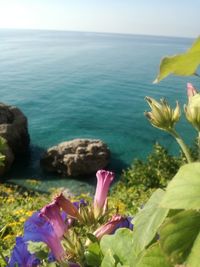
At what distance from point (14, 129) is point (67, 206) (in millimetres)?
16757

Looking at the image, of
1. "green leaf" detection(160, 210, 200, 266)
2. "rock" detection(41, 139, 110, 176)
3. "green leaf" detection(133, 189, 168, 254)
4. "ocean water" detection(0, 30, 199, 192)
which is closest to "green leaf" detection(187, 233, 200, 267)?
"green leaf" detection(160, 210, 200, 266)

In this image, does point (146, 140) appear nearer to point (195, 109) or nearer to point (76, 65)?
point (195, 109)

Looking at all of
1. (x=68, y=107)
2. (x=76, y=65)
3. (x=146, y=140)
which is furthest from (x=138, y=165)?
(x=76, y=65)

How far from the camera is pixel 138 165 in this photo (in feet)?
32.5

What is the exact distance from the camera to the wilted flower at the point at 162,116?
858 mm

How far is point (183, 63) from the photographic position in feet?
1.54

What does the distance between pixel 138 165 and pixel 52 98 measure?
25.6 m

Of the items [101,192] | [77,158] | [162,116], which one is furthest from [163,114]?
[77,158]

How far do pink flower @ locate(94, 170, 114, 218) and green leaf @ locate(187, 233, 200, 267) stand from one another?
20.8 inches

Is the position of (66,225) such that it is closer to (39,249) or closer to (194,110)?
(39,249)

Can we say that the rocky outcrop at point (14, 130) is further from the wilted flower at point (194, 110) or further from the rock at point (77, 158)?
the wilted flower at point (194, 110)

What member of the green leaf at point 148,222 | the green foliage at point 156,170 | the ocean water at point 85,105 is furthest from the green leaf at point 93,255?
the ocean water at point 85,105

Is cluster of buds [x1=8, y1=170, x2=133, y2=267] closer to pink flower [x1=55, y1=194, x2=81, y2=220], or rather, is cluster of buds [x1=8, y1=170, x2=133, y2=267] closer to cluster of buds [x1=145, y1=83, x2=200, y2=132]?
pink flower [x1=55, y1=194, x2=81, y2=220]

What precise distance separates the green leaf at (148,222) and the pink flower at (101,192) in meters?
0.36
